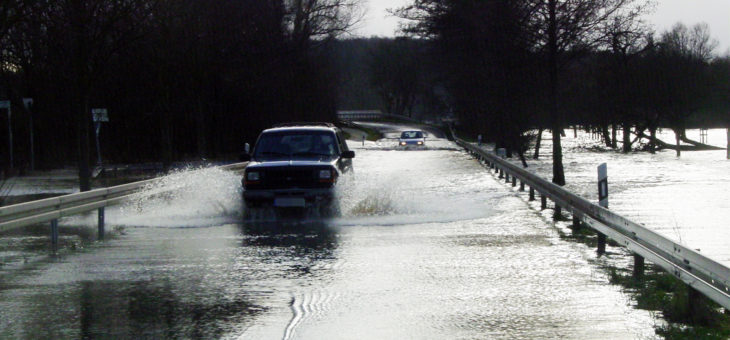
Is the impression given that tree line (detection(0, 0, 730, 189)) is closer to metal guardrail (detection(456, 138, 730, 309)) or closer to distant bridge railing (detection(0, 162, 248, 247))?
distant bridge railing (detection(0, 162, 248, 247))

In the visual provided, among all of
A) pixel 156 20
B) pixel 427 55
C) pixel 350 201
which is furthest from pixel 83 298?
pixel 427 55

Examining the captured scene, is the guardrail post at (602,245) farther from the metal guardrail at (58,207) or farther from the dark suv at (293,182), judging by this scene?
the metal guardrail at (58,207)

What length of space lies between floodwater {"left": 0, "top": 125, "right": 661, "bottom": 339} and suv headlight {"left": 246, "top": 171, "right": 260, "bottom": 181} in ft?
2.42

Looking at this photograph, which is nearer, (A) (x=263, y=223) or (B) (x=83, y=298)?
(B) (x=83, y=298)

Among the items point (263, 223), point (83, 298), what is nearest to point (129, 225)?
point (263, 223)

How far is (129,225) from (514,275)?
819 centimetres

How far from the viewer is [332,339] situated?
7.09 meters

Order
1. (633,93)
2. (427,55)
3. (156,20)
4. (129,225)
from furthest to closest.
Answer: (633,93) < (427,55) < (156,20) < (129,225)

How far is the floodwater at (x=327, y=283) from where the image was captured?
298 inches

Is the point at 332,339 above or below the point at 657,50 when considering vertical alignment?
below

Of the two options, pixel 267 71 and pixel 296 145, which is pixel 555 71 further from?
pixel 267 71

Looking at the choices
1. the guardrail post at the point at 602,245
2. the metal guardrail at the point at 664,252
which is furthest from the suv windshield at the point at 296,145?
the guardrail post at the point at 602,245

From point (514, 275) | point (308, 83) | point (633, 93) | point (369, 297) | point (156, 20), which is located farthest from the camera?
point (308, 83)

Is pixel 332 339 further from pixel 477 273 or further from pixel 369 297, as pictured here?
pixel 477 273
